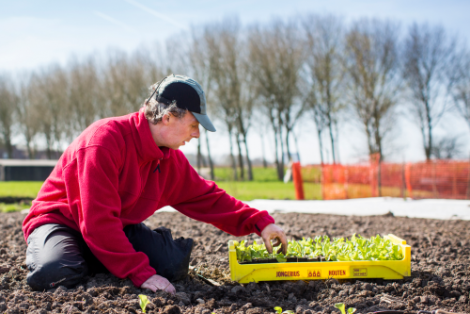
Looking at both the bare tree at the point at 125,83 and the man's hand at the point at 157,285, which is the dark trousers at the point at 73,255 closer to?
the man's hand at the point at 157,285

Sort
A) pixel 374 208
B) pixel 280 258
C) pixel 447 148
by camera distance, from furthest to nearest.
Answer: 1. pixel 447 148
2. pixel 374 208
3. pixel 280 258

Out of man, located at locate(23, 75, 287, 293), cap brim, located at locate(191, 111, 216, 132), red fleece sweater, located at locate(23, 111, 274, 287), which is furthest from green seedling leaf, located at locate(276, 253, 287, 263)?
cap brim, located at locate(191, 111, 216, 132)

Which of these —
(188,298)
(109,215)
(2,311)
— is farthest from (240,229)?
(2,311)

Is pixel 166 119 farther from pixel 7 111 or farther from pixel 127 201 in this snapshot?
pixel 7 111

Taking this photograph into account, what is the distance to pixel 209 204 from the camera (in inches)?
104

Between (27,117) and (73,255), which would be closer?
(73,255)

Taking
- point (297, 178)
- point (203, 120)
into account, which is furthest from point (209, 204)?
point (297, 178)

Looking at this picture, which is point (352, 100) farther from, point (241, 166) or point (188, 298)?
point (188, 298)

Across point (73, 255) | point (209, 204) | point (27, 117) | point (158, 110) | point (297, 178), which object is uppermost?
point (27, 117)

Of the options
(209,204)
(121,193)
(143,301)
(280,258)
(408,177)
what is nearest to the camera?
(143,301)

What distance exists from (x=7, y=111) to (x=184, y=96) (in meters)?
38.7

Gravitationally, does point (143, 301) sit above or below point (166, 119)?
below

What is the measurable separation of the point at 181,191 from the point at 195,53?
2350cm

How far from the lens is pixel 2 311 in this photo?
1.77m
